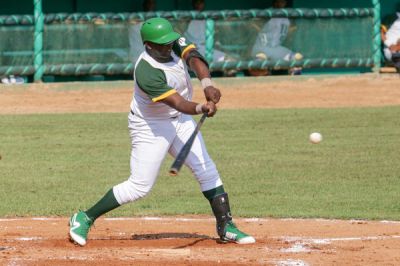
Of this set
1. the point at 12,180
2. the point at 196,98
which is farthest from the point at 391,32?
the point at 12,180

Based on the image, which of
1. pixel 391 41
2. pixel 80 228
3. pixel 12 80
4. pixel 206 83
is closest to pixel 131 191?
pixel 80 228

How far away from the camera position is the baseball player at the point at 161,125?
24.7 ft

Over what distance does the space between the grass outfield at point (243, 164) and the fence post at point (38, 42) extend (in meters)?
1.67

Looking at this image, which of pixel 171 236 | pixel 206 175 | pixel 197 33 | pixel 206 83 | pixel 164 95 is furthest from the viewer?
pixel 197 33

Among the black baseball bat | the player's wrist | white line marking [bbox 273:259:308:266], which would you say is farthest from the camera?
the player's wrist

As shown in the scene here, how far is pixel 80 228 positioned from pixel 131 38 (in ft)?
33.7

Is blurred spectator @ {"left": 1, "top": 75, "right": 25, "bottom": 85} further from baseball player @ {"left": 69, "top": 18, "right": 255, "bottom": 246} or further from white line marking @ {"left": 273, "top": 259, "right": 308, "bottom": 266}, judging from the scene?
white line marking @ {"left": 273, "top": 259, "right": 308, "bottom": 266}

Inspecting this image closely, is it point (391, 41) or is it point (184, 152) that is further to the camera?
point (391, 41)

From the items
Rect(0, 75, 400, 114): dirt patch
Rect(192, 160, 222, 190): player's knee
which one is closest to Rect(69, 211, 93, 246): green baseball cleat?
Rect(192, 160, 222, 190): player's knee

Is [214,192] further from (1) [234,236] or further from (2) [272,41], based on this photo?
(2) [272,41]

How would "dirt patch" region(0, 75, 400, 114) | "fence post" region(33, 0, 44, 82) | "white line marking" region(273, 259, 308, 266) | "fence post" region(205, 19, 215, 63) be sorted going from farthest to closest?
"fence post" region(205, 19, 215, 63)
"fence post" region(33, 0, 44, 82)
"dirt patch" region(0, 75, 400, 114)
"white line marking" region(273, 259, 308, 266)

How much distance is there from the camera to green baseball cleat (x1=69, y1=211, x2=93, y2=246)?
792 centimetres

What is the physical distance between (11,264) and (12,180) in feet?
15.0

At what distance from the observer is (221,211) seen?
26.2 ft
